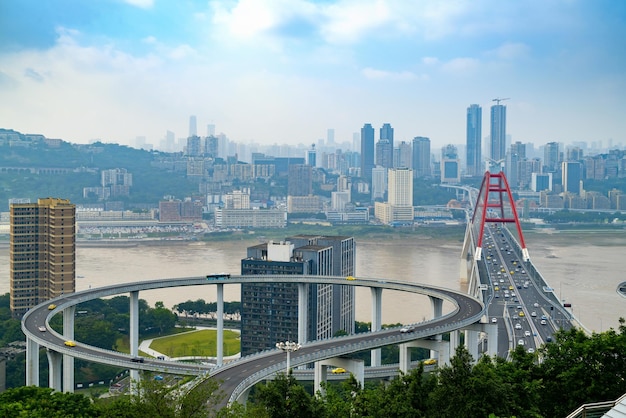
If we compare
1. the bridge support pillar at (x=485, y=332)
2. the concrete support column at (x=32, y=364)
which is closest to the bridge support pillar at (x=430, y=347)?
the bridge support pillar at (x=485, y=332)

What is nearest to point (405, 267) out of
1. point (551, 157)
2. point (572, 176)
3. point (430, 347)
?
A: point (430, 347)

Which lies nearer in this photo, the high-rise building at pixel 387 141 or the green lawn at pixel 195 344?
the green lawn at pixel 195 344

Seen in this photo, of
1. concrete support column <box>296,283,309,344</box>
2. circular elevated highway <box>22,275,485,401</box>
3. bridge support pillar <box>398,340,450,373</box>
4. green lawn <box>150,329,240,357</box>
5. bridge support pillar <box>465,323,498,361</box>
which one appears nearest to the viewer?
circular elevated highway <box>22,275,485,401</box>

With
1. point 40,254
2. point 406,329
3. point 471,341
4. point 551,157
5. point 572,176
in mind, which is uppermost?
point 551,157

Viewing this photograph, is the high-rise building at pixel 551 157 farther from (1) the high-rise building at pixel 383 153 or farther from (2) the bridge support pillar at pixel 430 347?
(2) the bridge support pillar at pixel 430 347

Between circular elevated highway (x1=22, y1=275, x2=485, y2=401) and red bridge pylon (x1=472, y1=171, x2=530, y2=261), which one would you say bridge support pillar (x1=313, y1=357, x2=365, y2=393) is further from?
red bridge pylon (x1=472, y1=171, x2=530, y2=261)

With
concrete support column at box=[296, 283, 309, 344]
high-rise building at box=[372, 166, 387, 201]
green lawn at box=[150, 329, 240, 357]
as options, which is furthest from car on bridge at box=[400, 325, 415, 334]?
high-rise building at box=[372, 166, 387, 201]

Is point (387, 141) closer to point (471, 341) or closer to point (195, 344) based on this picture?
point (195, 344)
